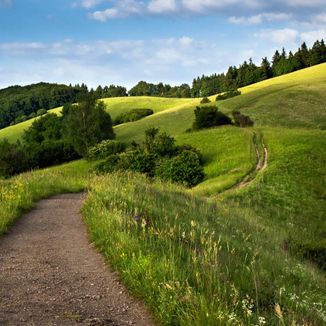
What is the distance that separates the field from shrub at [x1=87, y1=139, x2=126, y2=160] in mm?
2859

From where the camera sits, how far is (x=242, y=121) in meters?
62.9

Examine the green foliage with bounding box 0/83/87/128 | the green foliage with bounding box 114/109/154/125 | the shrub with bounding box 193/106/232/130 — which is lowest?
the shrub with bounding box 193/106/232/130

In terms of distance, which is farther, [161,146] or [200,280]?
[161,146]

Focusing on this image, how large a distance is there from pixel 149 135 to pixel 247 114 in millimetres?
17310

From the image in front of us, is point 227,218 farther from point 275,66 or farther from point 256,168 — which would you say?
point 275,66

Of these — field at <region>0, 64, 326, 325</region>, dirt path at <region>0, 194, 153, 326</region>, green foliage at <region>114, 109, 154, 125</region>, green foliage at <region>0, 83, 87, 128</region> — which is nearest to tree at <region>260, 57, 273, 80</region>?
field at <region>0, 64, 326, 325</region>

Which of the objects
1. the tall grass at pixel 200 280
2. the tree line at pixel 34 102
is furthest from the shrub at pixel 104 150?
the tree line at pixel 34 102

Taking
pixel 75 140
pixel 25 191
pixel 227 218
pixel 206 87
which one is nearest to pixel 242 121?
pixel 75 140

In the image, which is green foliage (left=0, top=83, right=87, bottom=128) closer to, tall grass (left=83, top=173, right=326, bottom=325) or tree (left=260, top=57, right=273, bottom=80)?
tree (left=260, top=57, right=273, bottom=80)

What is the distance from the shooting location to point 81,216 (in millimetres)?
12438

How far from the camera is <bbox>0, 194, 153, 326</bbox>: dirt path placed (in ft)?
17.3

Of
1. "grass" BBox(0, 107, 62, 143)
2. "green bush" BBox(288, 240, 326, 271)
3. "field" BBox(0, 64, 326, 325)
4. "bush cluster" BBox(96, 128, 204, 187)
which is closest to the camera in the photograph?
"field" BBox(0, 64, 326, 325)

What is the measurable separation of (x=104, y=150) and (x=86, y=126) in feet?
37.9

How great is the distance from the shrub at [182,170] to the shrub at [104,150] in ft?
64.9
